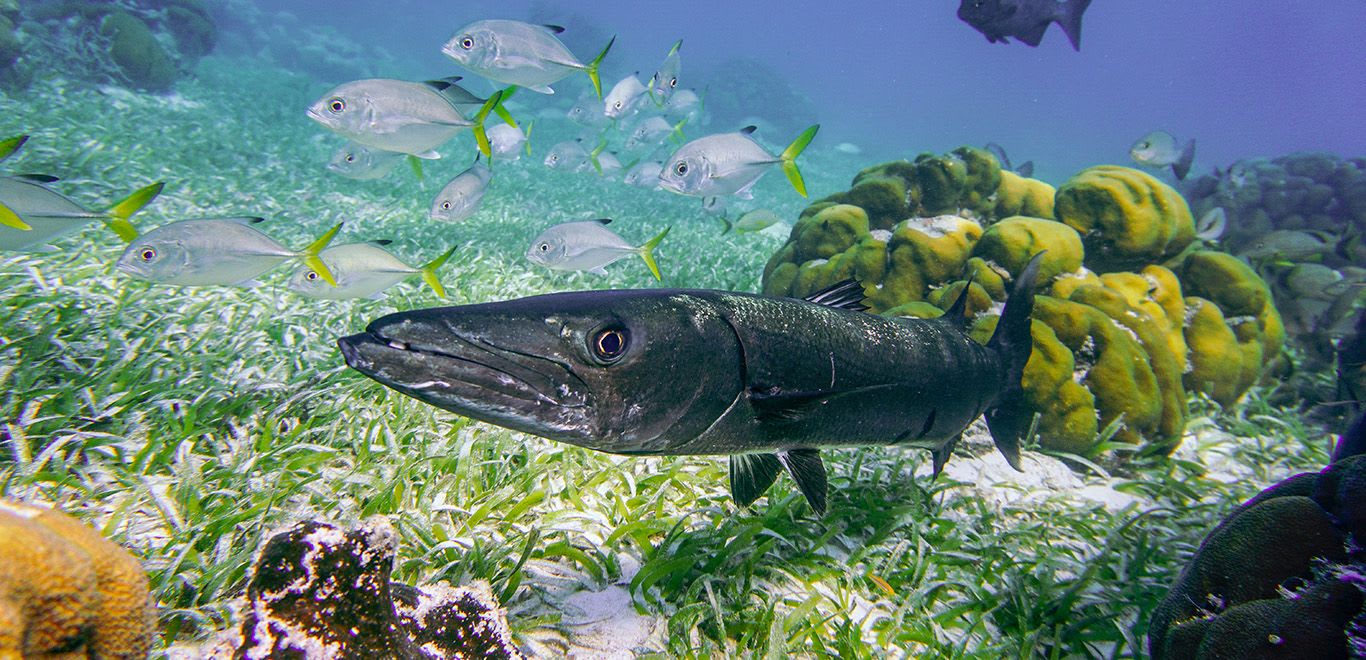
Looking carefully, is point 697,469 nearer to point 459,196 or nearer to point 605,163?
point 459,196

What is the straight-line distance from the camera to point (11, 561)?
3.19 feet

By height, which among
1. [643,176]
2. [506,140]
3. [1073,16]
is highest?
[1073,16]

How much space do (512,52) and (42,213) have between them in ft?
12.2

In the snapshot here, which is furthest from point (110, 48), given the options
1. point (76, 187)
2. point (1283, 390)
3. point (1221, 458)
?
point (1283, 390)

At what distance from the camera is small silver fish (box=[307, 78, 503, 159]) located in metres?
4.86

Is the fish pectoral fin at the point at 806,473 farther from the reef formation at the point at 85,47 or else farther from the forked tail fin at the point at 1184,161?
the reef formation at the point at 85,47

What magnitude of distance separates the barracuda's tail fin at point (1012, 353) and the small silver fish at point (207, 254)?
4.39m

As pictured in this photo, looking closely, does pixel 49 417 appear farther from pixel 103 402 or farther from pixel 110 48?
pixel 110 48

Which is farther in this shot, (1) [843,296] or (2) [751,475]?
(1) [843,296]

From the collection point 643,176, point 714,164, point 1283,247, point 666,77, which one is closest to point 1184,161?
point 1283,247

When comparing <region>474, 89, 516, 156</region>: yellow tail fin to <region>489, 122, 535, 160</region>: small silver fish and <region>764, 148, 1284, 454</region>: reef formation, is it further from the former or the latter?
A: <region>489, 122, 535, 160</region>: small silver fish

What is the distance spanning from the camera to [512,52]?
538 centimetres

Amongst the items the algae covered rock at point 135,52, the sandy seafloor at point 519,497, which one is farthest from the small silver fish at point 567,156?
the algae covered rock at point 135,52

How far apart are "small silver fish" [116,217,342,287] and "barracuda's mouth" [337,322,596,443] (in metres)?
2.63
